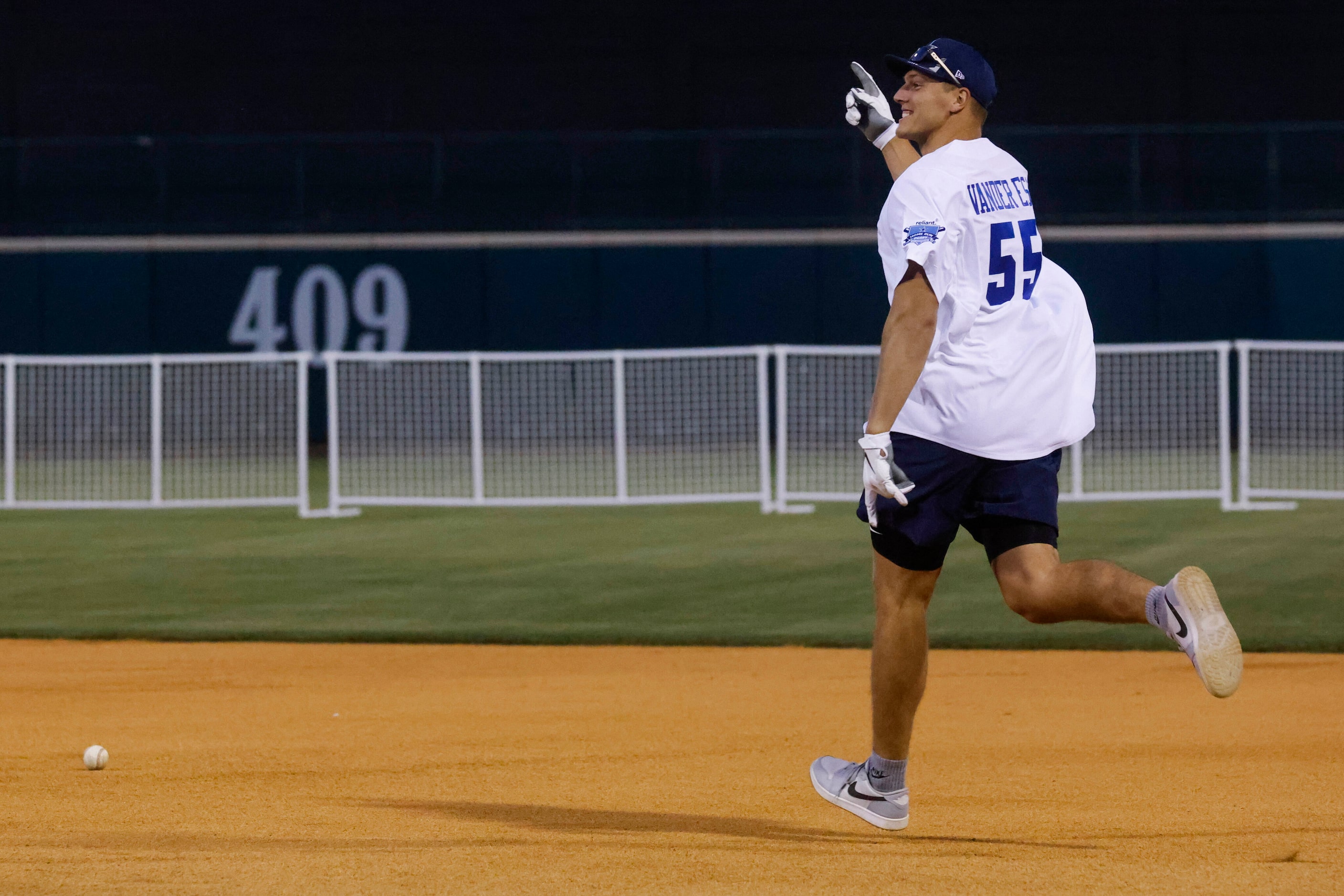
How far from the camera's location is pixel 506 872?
501 centimetres

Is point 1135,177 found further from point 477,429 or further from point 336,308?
point 477,429

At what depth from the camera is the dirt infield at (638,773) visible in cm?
506

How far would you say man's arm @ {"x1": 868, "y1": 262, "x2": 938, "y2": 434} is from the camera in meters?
4.88

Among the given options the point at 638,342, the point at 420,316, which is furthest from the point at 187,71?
the point at 638,342

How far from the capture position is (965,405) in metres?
5.00

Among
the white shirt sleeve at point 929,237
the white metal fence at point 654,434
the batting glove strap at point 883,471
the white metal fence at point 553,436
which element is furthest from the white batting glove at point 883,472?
the white metal fence at point 553,436

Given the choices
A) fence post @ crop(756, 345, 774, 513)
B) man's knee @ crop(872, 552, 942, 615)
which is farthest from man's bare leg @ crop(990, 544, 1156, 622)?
fence post @ crop(756, 345, 774, 513)

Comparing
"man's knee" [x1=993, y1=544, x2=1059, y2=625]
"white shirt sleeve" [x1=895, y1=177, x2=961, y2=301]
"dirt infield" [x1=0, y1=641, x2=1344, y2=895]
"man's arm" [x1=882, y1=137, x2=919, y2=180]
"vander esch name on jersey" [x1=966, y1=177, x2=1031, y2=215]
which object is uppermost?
"man's arm" [x1=882, y1=137, x2=919, y2=180]

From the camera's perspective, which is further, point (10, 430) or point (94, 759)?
point (10, 430)

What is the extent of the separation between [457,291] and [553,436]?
8.98 meters

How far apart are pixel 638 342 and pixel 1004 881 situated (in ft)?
69.6

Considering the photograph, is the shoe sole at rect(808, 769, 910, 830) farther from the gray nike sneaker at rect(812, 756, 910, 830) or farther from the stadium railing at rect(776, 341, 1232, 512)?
the stadium railing at rect(776, 341, 1232, 512)

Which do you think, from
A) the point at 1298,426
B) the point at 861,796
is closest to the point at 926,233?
the point at 861,796

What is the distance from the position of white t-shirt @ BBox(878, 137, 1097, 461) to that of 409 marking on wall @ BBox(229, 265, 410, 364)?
70.1 feet
